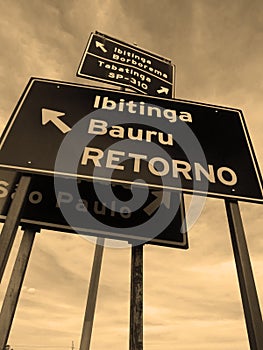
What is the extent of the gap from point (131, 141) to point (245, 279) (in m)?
1.32

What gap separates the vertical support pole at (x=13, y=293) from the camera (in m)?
2.10

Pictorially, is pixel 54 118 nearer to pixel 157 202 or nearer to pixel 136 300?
pixel 157 202

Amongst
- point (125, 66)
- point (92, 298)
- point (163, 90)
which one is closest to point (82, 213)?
point (92, 298)

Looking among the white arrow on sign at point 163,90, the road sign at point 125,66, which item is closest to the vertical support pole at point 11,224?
the road sign at point 125,66

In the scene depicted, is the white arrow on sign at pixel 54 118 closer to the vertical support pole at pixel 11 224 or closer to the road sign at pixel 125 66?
the vertical support pole at pixel 11 224

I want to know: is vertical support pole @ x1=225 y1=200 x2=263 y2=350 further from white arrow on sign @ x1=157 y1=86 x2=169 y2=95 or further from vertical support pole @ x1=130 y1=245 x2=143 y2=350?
white arrow on sign @ x1=157 y1=86 x2=169 y2=95

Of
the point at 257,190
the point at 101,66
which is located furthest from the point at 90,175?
the point at 101,66

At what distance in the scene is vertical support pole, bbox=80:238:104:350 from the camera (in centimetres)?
340

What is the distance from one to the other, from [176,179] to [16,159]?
1.19m

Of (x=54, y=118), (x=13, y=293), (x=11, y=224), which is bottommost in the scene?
(x=13, y=293)

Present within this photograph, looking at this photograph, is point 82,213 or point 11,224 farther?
point 82,213

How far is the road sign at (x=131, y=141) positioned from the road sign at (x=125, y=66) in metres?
1.43

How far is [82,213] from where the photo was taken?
2600 mm

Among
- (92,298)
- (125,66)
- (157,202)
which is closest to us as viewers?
(157,202)
